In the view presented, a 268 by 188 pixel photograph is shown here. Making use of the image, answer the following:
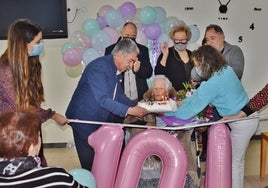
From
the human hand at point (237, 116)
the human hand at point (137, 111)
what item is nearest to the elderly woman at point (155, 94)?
the human hand at point (137, 111)

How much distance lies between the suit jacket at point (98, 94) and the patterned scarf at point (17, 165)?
4.58ft

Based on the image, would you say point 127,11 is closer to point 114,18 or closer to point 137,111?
point 114,18

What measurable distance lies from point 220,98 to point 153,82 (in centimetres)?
70

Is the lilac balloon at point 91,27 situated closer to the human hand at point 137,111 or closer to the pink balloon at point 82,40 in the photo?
the pink balloon at point 82,40

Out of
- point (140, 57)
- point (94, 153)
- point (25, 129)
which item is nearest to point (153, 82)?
point (140, 57)

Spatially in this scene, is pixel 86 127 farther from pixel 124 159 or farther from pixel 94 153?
pixel 124 159

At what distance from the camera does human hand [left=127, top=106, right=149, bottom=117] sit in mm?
3235

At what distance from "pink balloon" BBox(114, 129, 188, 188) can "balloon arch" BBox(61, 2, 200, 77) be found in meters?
1.48

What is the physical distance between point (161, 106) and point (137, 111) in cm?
24

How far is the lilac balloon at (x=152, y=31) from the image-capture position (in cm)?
446

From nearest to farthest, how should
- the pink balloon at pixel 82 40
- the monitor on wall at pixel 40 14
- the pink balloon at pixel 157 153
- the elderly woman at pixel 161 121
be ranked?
the pink balloon at pixel 157 153 → the elderly woman at pixel 161 121 → the pink balloon at pixel 82 40 → the monitor on wall at pixel 40 14

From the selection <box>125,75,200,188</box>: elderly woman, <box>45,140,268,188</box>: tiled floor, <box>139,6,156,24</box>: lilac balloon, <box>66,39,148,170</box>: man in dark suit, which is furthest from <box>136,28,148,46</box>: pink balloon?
<box>45,140,268,188</box>: tiled floor

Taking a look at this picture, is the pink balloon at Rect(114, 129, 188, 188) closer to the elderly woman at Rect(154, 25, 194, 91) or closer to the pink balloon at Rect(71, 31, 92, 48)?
the elderly woman at Rect(154, 25, 194, 91)

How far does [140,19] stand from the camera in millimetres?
4500
